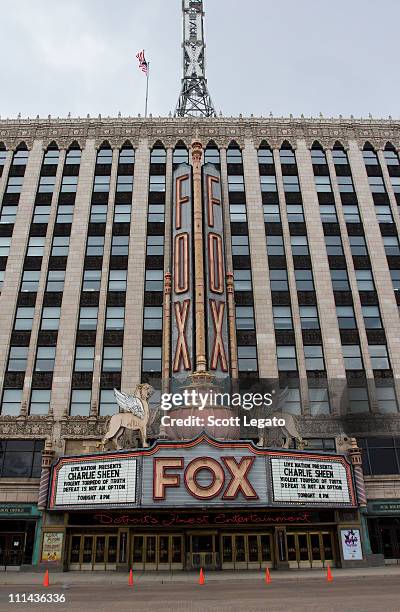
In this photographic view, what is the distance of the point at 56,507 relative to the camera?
29.2 m

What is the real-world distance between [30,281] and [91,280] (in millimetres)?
5224

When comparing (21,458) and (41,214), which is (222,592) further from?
(41,214)

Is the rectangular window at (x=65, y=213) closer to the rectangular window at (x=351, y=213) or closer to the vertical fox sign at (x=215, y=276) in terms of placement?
the vertical fox sign at (x=215, y=276)

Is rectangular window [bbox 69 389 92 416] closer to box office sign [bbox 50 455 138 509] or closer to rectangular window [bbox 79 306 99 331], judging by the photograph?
rectangular window [bbox 79 306 99 331]

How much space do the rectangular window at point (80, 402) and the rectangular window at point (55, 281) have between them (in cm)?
923

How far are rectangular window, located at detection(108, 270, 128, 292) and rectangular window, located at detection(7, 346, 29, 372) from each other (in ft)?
28.3

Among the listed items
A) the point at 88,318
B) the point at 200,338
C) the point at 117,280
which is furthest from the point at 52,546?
the point at 117,280

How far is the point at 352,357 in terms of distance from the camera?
1547 inches

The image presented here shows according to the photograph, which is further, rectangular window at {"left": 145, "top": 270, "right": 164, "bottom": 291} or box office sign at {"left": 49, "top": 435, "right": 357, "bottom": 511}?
rectangular window at {"left": 145, "top": 270, "right": 164, "bottom": 291}

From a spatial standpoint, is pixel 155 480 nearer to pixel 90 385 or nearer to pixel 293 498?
pixel 293 498

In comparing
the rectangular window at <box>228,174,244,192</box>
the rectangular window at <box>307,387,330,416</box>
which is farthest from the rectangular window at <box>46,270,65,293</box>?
the rectangular window at <box>307,387,330,416</box>

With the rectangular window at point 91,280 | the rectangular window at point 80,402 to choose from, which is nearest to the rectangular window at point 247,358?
the rectangular window at point 80,402

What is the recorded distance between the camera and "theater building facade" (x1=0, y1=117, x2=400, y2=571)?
29656mm

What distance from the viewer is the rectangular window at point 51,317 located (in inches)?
1566
